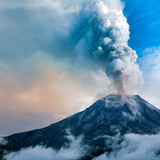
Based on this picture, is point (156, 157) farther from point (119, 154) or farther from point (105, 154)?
point (105, 154)

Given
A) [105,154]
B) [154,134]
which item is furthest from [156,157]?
[105,154]

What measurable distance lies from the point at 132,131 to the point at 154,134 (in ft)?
68.9

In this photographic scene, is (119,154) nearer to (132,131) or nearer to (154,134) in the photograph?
(132,131)

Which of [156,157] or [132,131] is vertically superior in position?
[132,131]

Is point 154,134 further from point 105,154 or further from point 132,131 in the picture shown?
point 105,154

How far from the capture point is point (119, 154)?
200 m

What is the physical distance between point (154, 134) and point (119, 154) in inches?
1595

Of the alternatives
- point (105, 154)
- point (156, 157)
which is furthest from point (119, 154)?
point (156, 157)

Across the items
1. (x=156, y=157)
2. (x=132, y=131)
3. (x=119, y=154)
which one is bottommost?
(x=156, y=157)

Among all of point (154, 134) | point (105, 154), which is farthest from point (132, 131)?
point (105, 154)

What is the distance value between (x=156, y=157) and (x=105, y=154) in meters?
49.0

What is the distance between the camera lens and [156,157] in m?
190

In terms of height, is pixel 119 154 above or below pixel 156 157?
above

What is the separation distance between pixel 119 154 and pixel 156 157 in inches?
1389
